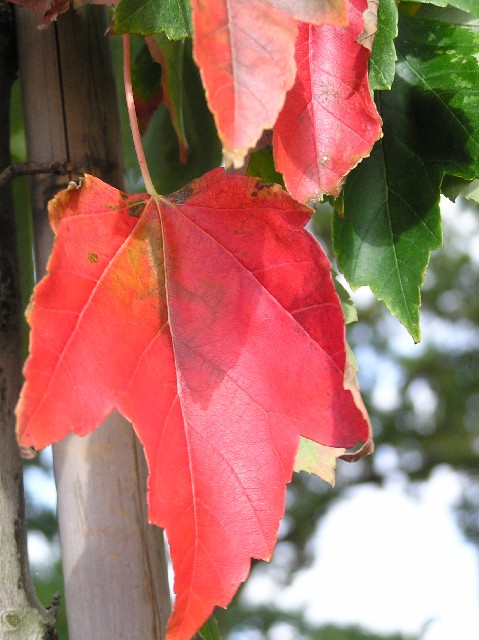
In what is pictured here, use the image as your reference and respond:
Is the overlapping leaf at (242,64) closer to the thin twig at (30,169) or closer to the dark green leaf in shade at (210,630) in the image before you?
the thin twig at (30,169)

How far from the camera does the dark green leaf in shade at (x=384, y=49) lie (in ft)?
1.23

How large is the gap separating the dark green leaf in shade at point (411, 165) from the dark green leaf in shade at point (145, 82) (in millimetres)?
190

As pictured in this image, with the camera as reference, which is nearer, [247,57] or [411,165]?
[247,57]

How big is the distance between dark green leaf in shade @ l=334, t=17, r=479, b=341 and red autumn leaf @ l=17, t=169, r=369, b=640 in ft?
0.26

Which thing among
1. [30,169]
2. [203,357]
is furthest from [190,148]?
[203,357]

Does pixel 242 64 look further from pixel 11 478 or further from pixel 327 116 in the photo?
pixel 11 478

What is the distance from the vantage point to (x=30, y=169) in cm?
46

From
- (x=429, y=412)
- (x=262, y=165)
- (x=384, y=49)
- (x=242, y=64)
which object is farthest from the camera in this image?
(x=429, y=412)

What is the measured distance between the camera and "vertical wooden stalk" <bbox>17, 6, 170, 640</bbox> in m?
0.43

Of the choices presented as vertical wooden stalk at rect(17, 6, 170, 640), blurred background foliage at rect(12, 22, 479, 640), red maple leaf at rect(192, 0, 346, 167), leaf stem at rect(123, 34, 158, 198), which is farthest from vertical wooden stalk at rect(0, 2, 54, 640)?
blurred background foliage at rect(12, 22, 479, 640)

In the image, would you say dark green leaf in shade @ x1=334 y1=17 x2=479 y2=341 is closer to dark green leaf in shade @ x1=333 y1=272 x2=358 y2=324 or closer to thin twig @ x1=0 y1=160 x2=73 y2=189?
dark green leaf in shade @ x1=333 y1=272 x2=358 y2=324

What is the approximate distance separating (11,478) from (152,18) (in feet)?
0.86

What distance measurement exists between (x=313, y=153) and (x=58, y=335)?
14 cm

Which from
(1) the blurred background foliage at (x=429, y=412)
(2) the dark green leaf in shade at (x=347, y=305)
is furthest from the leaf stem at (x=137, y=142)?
(1) the blurred background foliage at (x=429, y=412)
